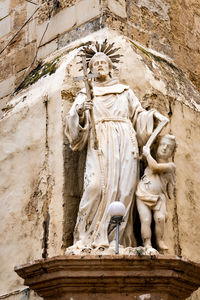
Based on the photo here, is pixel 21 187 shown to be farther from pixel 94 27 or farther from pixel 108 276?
pixel 94 27

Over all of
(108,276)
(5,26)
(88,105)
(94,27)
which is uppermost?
(5,26)

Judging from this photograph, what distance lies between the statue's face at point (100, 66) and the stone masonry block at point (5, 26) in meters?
2.50

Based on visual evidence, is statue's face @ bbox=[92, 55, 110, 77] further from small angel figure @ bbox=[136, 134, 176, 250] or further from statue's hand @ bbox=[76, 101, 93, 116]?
small angel figure @ bbox=[136, 134, 176, 250]

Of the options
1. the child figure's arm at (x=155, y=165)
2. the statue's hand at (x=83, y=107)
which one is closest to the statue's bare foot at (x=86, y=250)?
the child figure's arm at (x=155, y=165)

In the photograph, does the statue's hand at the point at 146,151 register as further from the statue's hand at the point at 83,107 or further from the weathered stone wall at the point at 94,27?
the weathered stone wall at the point at 94,27

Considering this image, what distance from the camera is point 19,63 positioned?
8.37 metres

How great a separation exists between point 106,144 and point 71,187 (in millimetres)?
546

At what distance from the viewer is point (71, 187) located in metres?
6.44

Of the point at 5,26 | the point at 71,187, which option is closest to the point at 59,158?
the point at 71,187

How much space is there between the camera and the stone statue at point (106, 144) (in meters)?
5.98

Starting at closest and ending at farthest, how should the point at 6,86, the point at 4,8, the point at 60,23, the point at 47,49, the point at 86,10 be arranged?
the point at 86,10
the point at 60,23
the point at 47,49
the point at 6,86
the point at 4,8

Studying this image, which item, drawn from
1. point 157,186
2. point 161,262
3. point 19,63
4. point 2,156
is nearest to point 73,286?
point 161,262

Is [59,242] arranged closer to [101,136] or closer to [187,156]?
[101,136]

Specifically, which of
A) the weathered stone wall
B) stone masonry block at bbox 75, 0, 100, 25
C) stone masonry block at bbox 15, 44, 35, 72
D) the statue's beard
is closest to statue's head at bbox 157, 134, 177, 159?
the statue's beard
